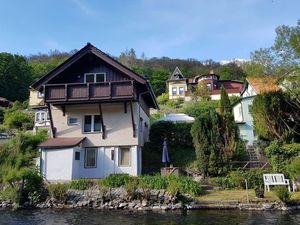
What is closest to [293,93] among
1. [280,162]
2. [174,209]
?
[280,162]

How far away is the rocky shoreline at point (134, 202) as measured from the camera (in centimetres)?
1923

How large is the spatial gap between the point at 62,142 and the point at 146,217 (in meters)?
12.6

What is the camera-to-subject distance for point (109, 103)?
29031 mm

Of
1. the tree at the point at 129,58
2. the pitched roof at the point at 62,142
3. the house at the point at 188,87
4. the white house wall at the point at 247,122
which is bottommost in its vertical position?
the pitched roof at the point at 62,142

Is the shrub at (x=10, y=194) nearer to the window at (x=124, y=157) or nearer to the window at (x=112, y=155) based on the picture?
the window at (x=112, y=155)

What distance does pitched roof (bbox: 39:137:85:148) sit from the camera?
26.8 metres

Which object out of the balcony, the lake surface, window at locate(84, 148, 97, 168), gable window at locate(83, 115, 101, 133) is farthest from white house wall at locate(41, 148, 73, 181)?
the lake surface

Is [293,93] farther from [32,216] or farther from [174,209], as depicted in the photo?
[32,216]

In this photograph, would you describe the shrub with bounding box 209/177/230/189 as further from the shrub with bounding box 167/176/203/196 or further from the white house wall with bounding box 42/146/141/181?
the white house wall with bounding box 42/146/141/181

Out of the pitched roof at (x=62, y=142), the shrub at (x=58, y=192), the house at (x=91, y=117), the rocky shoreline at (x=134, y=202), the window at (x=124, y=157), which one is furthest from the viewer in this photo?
the window at (x=124, y=157)

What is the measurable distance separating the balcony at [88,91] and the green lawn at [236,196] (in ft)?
33.2

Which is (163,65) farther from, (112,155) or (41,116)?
(112,155)

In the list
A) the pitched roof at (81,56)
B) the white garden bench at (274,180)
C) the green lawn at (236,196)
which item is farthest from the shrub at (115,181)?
the white garden bench at (274,180)

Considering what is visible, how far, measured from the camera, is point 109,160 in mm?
28719
